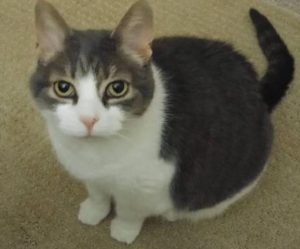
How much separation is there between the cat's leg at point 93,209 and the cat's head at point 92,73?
1.36 feet

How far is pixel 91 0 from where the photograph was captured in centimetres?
165

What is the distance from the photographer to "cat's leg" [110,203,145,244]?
46.7 inches

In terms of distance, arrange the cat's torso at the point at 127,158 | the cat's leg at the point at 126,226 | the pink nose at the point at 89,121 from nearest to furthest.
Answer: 1. the pink nose at the point at 89,121
2. the cat's torso at the point at 127,158
3. the cat's leg at the point at 126,226

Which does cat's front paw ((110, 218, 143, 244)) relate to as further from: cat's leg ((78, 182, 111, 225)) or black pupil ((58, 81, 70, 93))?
black pupil ((58, 81, 70, 93))

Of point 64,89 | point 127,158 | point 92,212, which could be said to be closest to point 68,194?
point 92,212

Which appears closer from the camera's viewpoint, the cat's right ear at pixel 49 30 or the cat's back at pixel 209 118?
the cat's right ear at pixel 49 30

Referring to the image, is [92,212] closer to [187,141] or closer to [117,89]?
[187,141]

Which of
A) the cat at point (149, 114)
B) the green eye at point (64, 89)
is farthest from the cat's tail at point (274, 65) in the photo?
the green eye at point (64, 89)

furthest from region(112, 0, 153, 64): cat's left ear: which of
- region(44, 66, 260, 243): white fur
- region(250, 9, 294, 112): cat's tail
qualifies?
region(250, 9, 294, 112): cat's tail

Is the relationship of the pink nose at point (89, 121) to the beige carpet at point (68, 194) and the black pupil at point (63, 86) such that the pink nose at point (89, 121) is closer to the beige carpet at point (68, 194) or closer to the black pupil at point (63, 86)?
the black pupil at point (63, 86)

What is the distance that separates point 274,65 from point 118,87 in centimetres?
59

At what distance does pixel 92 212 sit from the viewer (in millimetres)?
A: 1268

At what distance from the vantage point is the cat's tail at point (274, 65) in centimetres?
122

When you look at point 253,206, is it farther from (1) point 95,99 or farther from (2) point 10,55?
(2) point 10,55
